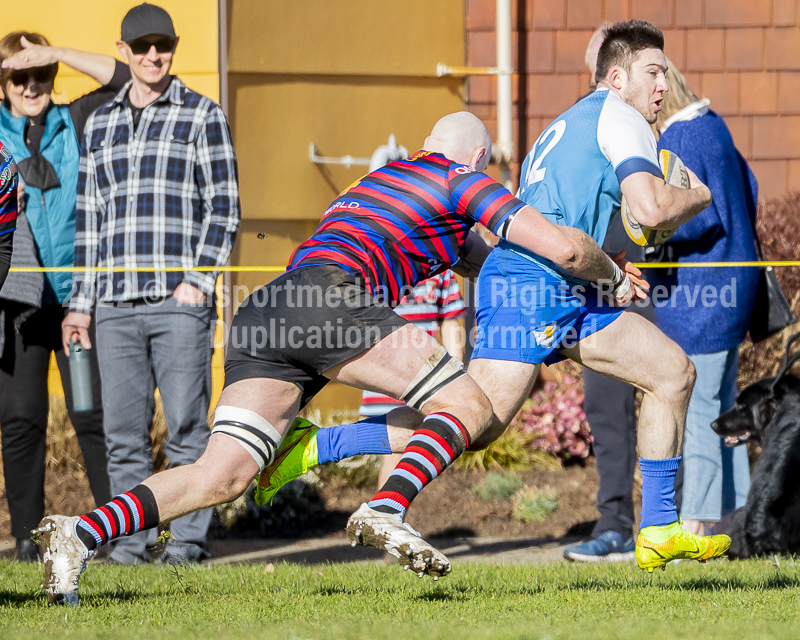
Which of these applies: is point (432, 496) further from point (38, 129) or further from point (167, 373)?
point (38, 129)

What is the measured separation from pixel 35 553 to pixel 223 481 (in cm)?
237

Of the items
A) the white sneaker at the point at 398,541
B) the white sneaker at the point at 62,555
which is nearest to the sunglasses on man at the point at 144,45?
the white sneaker at the point at 62,555

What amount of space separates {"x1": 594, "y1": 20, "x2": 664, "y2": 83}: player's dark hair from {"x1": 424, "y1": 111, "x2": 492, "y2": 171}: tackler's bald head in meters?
0.74

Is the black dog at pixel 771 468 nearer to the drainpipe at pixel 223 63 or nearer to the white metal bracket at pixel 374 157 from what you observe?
the white metal bracket at pixel 374 157

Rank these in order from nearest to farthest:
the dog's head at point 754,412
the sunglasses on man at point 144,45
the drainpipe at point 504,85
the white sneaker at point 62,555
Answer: the white sneaker at point 62,555
the dog's head at point 754,412
the sunglasses on man at point 144,45
the drainpipe at point 504,85

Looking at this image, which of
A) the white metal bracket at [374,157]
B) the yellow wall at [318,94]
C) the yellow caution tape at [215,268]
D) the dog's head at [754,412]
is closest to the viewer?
the dog's head at [754,412]

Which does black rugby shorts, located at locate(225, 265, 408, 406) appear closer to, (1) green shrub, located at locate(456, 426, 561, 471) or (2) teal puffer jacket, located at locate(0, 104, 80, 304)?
(2) teal puffer jacket, located at locate(0, 104, 80, 304)

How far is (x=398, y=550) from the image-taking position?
10.7 feet

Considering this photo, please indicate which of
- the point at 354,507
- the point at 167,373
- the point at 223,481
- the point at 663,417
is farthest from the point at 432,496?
the point at 223,481

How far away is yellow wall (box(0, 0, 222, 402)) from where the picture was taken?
7.98 metres

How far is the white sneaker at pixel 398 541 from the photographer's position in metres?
3.24

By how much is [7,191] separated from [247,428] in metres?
1.46

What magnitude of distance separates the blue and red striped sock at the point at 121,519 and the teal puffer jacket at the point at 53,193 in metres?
2.39

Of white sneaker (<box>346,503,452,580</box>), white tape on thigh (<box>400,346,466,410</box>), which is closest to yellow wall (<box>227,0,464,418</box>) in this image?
white tape on thigh (<box>400,346,466,410</box>)
